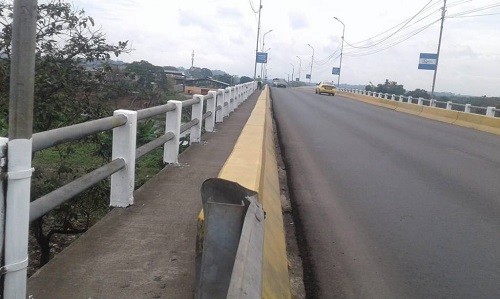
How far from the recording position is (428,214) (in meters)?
6.45

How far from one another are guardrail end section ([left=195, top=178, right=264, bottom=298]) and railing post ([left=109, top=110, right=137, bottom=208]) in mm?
1900

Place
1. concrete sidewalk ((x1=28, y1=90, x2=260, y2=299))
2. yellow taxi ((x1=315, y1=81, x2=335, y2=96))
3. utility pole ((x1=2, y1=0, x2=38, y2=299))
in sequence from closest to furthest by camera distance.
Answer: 1. utility pole ((x1=2, y1=0, x2=38, y2=299))
2. concrete sidewalk ((x1=28, y1=90, x2=260, y2=299))
3. yellow taxi ((x1=315, y1=81, x2=335, y2=96))

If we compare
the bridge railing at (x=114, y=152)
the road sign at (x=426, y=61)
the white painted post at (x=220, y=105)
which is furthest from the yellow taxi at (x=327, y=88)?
the bridge railing at (x=114, y=152)

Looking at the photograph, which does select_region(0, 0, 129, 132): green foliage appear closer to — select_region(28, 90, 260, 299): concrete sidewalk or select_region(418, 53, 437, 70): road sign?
select_region(28, 90, 260, 299): concrete sidewalk

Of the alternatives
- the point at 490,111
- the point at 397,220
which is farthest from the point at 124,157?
the point at 490,111

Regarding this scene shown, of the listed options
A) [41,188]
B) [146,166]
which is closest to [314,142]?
[146,166]

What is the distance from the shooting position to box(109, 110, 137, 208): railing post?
5.06 m

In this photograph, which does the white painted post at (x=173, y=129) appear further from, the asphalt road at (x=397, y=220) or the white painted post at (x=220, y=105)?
the white painted post at (x=220, y=105)

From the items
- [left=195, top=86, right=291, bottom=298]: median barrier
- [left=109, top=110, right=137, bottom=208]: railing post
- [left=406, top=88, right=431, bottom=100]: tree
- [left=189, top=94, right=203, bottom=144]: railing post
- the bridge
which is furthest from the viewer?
[left=406, top=88, right=431, bottom=100]: tree

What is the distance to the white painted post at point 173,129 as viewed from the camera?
7.29 metres

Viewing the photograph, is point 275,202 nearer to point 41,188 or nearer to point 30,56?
point 41,188

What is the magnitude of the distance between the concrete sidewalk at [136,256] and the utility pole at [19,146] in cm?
54

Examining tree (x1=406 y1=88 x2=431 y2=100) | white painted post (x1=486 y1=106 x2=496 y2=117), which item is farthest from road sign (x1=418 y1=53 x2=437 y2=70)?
white painted post (x1=486 y1=106 x2=496 y2=117)

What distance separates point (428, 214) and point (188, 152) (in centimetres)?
423
